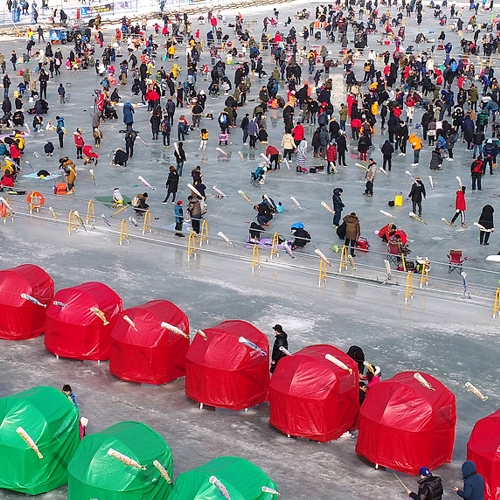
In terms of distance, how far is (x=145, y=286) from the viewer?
Result: 24188mm

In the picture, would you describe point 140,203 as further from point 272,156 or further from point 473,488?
point 473,488

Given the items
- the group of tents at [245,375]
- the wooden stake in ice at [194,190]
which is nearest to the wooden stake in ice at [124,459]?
the group of tents at [245,375]

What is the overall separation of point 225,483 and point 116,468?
5.52 ft

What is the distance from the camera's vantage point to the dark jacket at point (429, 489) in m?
14.4

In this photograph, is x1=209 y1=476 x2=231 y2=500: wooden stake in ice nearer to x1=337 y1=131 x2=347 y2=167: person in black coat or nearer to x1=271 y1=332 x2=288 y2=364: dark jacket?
x1=271 y1=332 x2=288 y2=364: dark jacket

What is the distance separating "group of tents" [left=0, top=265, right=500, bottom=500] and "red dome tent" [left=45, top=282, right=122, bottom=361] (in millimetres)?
19

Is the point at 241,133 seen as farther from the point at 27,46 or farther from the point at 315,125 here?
the point at 27,46

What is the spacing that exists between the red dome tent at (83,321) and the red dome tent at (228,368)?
240cm

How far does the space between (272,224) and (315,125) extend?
13.1m

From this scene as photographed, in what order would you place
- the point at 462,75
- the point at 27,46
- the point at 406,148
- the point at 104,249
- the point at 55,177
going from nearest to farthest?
1. the point at 104,249
2. the point at 55,177
3. the point at 406,148
4. the point at 462,75
5. the point at 27,46

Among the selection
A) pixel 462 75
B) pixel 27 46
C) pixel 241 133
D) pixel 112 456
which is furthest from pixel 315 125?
pixel 112 456

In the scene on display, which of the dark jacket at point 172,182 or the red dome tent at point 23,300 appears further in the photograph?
the dark jacket at point 172,182

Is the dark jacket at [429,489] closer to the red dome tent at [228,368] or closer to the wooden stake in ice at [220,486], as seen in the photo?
the wooden stake in ice at [220,486]

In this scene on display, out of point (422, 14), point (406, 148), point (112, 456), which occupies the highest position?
point (422, 14)
